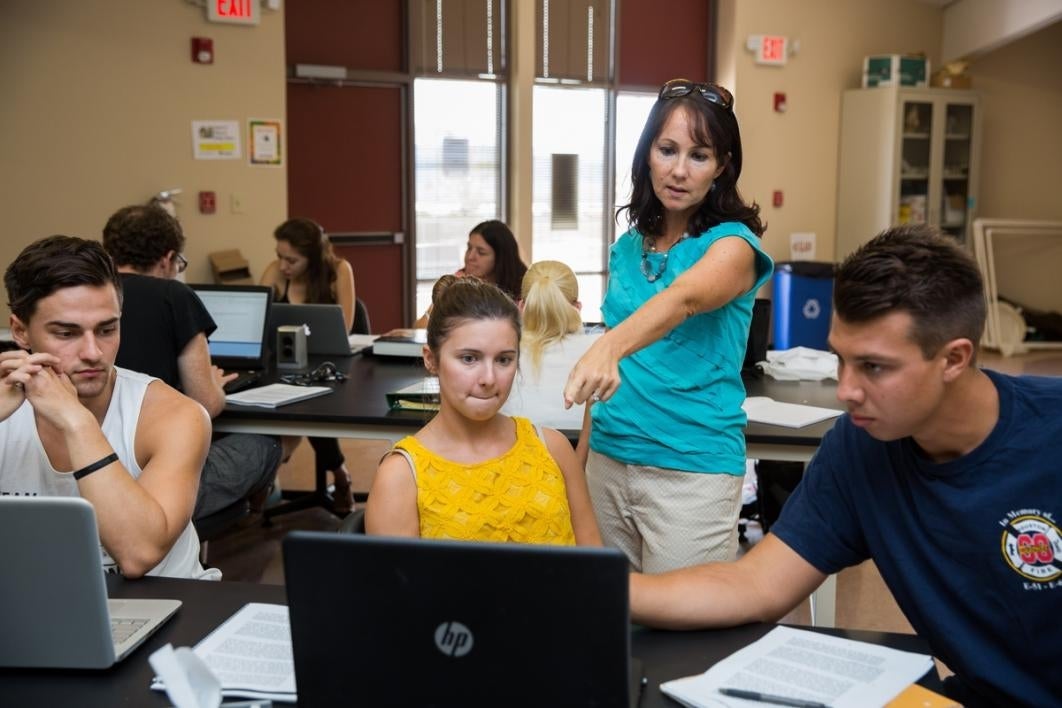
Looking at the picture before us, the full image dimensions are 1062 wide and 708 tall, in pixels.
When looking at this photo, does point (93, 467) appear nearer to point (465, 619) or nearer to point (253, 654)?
point (253, 654)

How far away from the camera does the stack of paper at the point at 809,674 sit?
1.31m

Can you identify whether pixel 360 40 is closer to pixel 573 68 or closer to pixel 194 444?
pixel 573 68

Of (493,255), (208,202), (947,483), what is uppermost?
(208,202)

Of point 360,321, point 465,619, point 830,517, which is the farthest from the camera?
point 360,321

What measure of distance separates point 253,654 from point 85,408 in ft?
1.97

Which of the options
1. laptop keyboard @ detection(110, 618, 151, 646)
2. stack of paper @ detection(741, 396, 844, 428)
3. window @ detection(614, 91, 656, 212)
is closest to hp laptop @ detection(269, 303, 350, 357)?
stack of paper @ detection(741, 396, 844, 428)

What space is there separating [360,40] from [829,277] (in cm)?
375

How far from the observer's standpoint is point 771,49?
A: 808 centimetres

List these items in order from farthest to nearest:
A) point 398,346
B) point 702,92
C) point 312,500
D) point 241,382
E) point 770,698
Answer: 1. point 312,500
2. point 398,346
3. point 241,382
4. point 702,92
5. point 770,698

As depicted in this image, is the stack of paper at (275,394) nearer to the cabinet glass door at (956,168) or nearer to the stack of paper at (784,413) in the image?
the stack of paper at (784,413)

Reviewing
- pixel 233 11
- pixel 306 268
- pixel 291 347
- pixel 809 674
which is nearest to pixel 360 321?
pixel 306 268

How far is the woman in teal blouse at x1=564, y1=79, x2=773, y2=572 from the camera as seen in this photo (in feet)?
6.67

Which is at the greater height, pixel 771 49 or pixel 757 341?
pixel 771 49

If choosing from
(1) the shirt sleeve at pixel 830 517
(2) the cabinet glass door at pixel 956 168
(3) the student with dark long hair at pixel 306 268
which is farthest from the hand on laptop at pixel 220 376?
(2) the cabinet glass door at pixel 956 168
